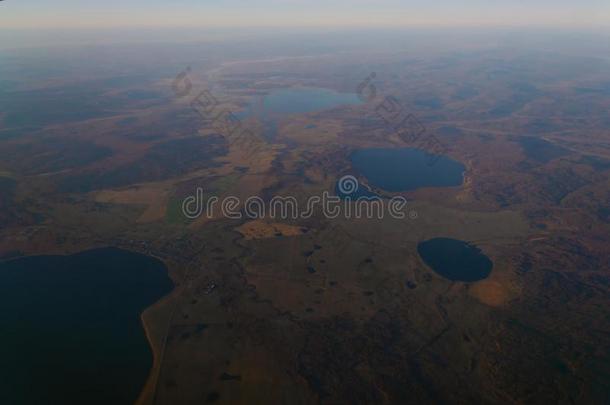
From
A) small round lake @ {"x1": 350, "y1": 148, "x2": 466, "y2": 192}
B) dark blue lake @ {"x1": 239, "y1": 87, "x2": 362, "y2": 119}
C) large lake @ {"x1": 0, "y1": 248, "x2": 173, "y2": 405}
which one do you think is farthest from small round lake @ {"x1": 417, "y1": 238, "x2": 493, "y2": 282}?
dark blue lake @ {"x1": 239, "y1": 87, "x2": 362, "y2": 119}

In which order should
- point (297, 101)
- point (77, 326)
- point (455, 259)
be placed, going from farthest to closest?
point (297, 101) → point (455, 259) → point (77, 326)

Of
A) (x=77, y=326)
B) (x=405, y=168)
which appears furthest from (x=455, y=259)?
(x=77, y=326)

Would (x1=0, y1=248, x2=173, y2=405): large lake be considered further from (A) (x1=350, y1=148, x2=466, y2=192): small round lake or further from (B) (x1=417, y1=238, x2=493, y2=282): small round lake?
(A) (x1=350, y1=148, x2=466, y2=192): small round lake

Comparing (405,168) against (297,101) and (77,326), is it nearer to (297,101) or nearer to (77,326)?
(77,326)

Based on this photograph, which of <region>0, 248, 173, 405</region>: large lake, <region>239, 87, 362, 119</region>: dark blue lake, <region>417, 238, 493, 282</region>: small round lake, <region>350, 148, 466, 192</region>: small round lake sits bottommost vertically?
<region>239, 87, 362, 119</region>: dark blue lake

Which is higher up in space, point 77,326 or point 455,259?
point 77,326

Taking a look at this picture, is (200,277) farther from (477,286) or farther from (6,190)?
(6,190)
